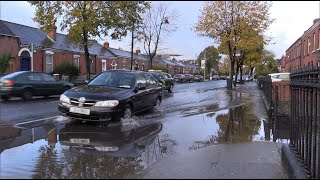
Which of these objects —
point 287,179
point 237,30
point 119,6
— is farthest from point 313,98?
point 237,30

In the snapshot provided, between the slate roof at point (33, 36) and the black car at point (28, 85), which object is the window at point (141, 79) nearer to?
the black car at point (28, 85)

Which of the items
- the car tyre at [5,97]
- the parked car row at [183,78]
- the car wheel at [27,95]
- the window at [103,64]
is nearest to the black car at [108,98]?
the car wheel at [27,95]

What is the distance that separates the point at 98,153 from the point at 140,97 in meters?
5.07

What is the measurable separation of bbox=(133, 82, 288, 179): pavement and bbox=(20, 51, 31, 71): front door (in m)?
29.9

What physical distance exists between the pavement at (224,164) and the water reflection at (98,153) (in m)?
0.42

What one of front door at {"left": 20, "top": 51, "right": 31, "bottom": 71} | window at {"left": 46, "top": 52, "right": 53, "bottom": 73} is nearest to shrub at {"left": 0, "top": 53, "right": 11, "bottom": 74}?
front door at {"left": 20, "top": 51, "right": 31, "bottom": 71}

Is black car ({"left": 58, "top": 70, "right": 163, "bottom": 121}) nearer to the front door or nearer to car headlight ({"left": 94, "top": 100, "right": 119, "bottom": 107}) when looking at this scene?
car headlight ({"left": 94, "top": 100, "right": 119, "bottom": 107})

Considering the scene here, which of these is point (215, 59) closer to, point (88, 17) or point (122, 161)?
point (88, 17)

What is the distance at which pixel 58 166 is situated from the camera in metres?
5.79

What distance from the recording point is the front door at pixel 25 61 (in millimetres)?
34156

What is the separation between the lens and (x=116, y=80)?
11.5m

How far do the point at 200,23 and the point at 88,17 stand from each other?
40.7 feet

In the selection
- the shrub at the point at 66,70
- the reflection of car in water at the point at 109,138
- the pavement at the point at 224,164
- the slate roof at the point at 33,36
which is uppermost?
the slate roof at the point at 33,36

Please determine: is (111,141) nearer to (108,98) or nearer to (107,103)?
(107,103)
